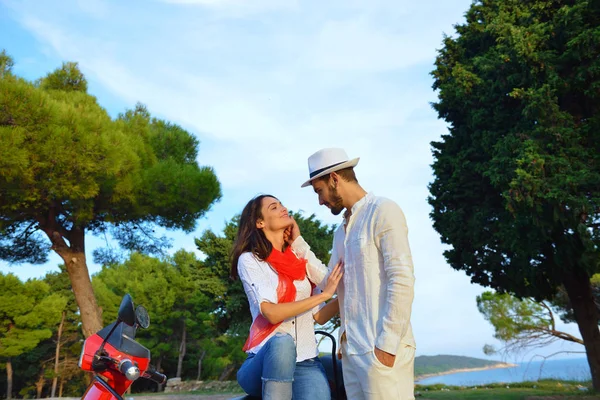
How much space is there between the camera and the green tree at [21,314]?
1062 inches

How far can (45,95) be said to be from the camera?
13555mm

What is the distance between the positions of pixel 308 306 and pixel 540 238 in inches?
409

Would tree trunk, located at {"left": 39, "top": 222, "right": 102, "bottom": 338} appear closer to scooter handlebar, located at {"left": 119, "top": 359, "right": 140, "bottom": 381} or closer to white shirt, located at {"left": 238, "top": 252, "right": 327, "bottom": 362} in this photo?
scooter handlebar, located at {"left": 119, "top": 359, "right": 140, "bottom": 381}

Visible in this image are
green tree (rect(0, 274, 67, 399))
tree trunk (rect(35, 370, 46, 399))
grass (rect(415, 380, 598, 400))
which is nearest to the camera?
grass (rect(415, 380, 598, 400))

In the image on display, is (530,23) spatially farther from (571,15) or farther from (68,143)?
(68,143)

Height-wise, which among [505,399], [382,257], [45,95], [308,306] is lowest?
[505,399]

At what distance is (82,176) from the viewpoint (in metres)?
13.7

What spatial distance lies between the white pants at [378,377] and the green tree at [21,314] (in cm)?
2848

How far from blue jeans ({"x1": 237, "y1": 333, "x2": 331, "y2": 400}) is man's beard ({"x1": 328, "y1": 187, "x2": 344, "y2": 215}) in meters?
0.60

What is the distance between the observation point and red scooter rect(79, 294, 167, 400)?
275cm

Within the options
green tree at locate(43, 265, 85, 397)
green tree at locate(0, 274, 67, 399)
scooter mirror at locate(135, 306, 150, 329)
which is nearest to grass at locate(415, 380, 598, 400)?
scooter mirror at locate(135, 306, 150, 329)

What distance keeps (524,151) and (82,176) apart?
9.99m

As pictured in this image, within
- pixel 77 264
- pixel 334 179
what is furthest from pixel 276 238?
pixel 77 264

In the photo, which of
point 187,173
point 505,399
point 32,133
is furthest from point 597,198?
point 32,133
